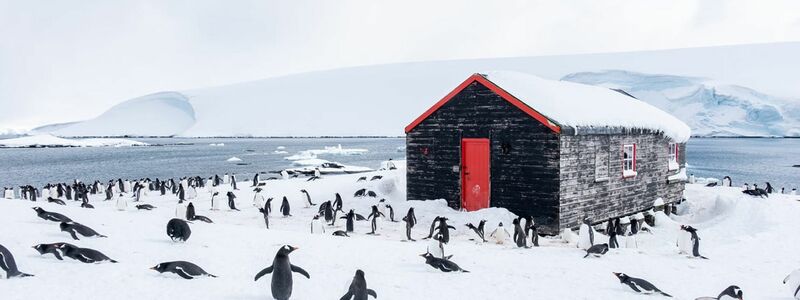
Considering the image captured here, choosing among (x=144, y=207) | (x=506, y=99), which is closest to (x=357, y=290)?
(x=506, y=99)

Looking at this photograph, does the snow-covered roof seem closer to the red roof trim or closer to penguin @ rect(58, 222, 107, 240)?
the red roof trim

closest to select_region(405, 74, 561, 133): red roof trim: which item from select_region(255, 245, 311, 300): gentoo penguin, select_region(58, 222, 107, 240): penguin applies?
select_region(255, 245, 311, 300): gentoo penguin

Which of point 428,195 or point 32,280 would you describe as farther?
point 428,195

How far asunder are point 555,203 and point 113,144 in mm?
125630

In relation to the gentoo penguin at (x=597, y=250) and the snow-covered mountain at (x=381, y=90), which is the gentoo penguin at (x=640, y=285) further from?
the snow-covered mountain at (x=381, y=90)

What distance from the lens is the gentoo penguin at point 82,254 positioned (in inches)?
308

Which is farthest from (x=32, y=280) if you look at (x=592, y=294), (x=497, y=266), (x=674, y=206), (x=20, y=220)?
(x=674, y=206)

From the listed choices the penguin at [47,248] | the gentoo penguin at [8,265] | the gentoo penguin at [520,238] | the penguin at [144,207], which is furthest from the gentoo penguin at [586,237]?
the penguin at [144,207]

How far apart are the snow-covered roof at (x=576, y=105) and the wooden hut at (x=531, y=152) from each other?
0.05 metres

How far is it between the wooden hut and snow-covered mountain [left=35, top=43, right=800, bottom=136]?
3565 inches

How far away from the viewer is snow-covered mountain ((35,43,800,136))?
114 meters

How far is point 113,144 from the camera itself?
120875 millimetres

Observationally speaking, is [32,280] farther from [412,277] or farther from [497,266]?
[497,266]

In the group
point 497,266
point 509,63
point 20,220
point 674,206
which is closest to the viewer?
point 497,266
